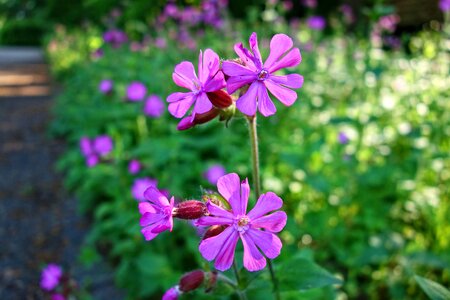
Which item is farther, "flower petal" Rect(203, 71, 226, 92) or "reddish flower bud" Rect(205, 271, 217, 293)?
"reddish flower bud" Rect(205, 271, 217, 293)

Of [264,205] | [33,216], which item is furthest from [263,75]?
[33,216]

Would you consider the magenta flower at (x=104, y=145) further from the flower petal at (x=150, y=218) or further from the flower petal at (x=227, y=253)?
the flower petal at (x=227, y=253)

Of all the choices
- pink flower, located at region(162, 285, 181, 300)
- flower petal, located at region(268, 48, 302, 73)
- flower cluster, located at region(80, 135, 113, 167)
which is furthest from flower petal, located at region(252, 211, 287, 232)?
flower cluster, located at region(80, 135, 113, 167)

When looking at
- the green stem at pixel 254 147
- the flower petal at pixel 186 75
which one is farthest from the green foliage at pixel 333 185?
the flower petal at pixel 186 75

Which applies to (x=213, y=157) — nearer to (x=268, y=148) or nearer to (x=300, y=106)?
(x=268, y=148)

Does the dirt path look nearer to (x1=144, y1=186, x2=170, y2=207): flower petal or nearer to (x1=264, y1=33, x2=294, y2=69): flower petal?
(x1=144, y1=186, x2=170, y2=207): flower petal

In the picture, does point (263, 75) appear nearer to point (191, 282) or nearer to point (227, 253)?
point (227, 253)

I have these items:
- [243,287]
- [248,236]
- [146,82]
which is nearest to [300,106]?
[146,82]
